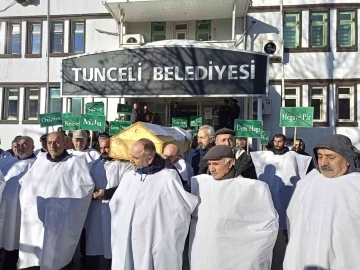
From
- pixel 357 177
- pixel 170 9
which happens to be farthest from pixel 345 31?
pixel 357 177

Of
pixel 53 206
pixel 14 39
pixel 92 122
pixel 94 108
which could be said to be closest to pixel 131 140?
pixel 53 206

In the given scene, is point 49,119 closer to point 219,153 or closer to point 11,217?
point 11,217

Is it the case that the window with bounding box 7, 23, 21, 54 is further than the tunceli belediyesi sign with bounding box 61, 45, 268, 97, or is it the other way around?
the window with bounding box 7, 23, 21, 54

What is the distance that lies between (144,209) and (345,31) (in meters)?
13.9

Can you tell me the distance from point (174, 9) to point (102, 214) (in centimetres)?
1096

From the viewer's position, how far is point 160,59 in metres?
11.9

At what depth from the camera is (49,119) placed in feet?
31.8

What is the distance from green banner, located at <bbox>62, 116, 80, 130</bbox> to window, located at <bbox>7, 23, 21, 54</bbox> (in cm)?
887

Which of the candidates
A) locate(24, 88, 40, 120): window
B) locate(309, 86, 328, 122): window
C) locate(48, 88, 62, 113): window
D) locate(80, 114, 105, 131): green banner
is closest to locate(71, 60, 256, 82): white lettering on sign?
locate(80, 114, 105, 131): green banner

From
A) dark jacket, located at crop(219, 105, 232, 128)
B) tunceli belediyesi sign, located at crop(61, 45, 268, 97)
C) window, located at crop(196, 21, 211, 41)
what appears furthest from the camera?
window, located at crop(196, 21, 211, 41)

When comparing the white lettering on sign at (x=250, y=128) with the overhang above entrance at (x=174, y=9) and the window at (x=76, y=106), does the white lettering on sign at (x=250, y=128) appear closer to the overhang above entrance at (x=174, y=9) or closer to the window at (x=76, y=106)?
the overhang above entrance at (x=174, y=9)

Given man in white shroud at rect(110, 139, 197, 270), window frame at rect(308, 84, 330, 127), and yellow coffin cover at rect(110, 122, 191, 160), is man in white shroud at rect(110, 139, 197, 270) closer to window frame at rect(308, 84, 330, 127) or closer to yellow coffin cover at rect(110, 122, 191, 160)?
yellow coffin cover at rect(110, 122, 191, 160)

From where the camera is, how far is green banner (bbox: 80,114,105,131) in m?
8.68

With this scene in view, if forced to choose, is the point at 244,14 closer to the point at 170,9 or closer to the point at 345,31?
the point at 170,9
